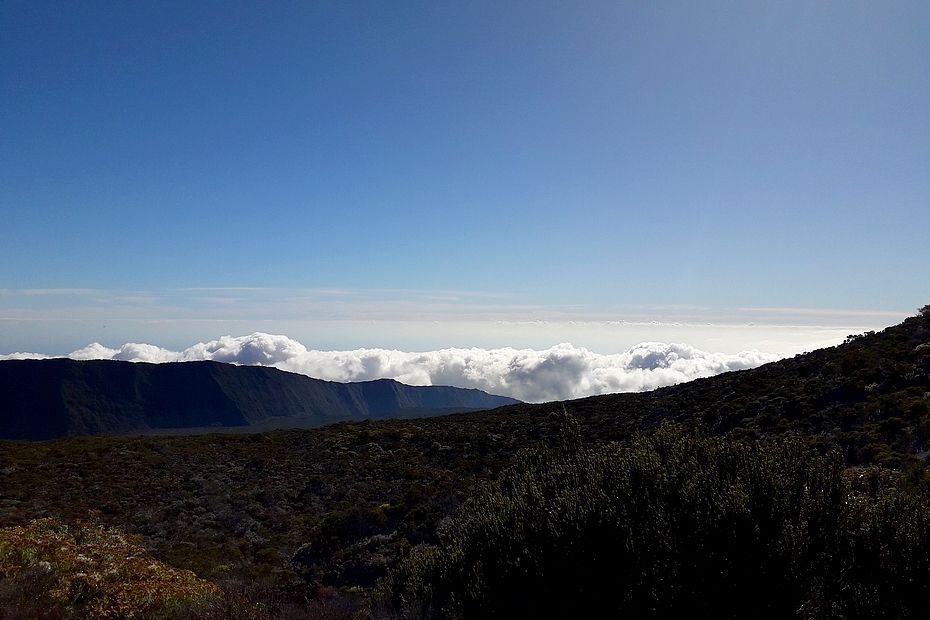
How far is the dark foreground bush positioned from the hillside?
4.46 m

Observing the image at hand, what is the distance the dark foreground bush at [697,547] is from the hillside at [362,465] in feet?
14.6

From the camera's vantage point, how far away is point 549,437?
31609 millimetres

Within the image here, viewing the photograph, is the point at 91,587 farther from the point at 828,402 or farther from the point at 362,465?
the point at 828,402

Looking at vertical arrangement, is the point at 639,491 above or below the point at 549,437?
above

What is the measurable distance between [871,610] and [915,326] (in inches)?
1349

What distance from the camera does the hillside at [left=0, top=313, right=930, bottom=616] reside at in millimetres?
16766

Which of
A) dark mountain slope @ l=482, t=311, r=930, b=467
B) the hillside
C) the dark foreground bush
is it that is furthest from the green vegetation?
dark mountain slope @ l=482, t=311, r=930, b=467

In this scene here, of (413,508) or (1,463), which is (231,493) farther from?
(1,463)

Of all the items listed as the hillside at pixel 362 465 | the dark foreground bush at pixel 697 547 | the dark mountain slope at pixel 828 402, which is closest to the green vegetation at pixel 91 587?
the hillside at pixel 362 465

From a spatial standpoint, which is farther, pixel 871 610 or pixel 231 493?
pixel 231 493

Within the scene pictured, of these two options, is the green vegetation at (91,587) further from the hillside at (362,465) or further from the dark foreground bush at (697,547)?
the dark foreground bush at (697,547)

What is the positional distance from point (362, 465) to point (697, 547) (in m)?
25.4

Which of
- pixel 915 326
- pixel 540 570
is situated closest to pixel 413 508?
pixel 540 570

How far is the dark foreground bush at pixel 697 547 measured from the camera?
246 inches
